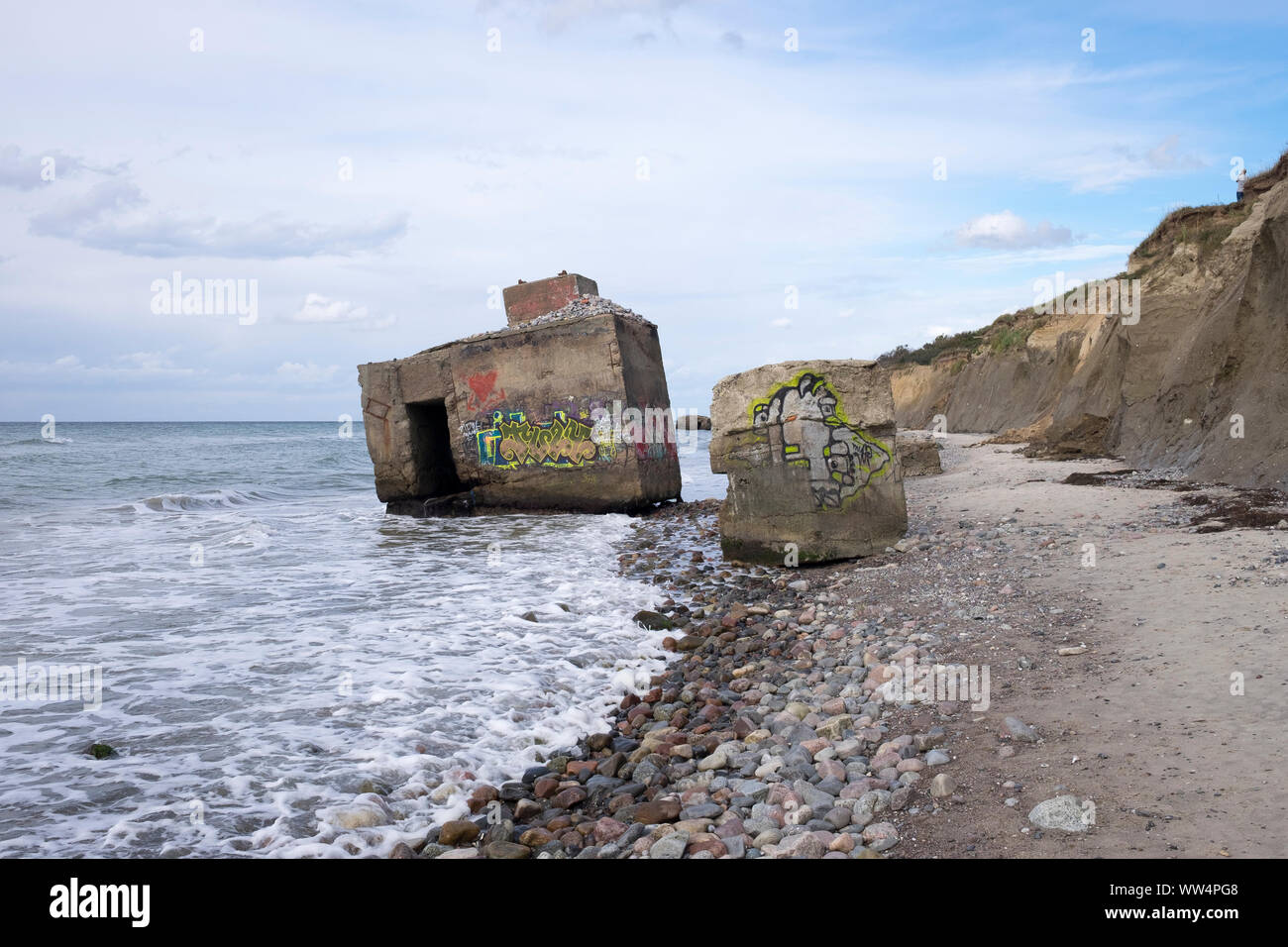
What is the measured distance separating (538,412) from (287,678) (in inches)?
306

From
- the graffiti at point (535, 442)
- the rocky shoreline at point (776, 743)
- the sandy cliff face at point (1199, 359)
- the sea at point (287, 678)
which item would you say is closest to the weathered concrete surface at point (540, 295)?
the graffiti at point (535, 442)

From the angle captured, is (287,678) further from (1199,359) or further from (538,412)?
(1199,359)

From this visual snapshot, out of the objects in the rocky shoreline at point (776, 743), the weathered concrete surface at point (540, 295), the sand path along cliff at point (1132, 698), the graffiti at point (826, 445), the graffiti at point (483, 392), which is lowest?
the rocky shoreline at point (776, 743)

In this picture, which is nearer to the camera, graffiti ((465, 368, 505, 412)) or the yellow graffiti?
the yellow graffiti

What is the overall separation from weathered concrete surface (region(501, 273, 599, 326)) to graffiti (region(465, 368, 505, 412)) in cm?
115

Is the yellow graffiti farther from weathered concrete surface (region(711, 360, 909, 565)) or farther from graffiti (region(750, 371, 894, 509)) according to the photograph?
graffiti (region(750, 371, 894, 509))

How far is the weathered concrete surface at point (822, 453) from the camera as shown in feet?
24.9

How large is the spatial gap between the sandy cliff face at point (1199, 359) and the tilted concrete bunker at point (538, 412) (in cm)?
714

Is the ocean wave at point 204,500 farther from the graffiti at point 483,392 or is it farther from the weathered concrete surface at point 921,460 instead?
the weathered concrete surface at point 921,460

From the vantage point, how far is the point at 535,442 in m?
12.6

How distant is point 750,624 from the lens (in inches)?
243

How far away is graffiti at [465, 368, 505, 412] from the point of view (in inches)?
498

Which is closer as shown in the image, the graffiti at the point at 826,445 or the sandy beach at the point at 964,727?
the sandy beach at the point at 964,727

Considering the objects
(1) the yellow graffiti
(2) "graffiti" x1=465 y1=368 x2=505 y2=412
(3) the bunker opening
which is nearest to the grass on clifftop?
(1) the yellow graffiti
